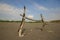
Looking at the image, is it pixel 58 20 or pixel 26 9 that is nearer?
pixel 26 9

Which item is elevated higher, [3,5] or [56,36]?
[3,5]

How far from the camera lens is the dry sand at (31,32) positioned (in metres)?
2.78

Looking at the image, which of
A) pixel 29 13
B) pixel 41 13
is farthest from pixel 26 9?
pixel 41 13

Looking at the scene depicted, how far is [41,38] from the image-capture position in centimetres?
284

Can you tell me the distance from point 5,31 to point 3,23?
0.15 metres

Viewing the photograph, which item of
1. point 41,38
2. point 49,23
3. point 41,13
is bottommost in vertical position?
point 41,38

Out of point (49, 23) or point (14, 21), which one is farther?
point (49, 23)

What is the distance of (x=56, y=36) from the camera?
291 cm

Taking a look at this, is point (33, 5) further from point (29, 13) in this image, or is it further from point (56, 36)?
point (56, 36)

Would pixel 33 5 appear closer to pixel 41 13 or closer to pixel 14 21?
pixel 41 13

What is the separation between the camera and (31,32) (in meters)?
2.97

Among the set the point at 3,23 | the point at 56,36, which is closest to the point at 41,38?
the point at 56,36

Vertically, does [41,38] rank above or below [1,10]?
below

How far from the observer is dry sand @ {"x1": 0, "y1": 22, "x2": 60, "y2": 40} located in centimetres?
278
